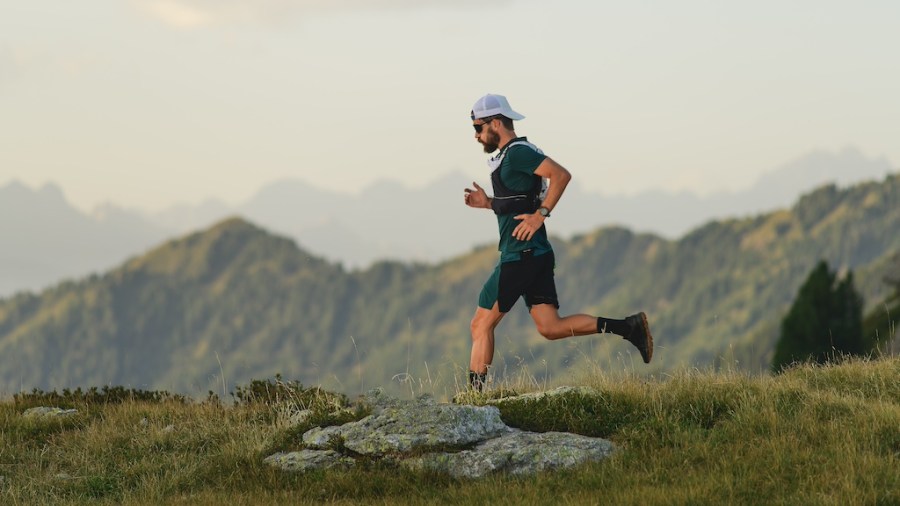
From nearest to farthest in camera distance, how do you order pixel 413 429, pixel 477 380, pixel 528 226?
1. pixel 413 429
2. pixel 528 226
3. pixel 477 380

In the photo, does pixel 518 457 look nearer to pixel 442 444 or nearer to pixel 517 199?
pixel 442 444

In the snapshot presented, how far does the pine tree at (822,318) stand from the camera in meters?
65.6

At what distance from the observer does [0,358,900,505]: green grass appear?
314 inches

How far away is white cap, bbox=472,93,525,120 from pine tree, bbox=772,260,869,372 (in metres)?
57.6

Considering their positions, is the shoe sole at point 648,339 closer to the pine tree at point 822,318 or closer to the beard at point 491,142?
the beard at point 491,142

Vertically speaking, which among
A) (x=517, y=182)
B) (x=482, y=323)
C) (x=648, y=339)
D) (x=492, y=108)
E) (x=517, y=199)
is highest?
(x=492, y=108)

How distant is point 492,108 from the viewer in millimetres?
11109

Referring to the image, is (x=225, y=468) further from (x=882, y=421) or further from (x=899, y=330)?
(x=899, y=330)

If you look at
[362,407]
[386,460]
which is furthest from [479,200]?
[386,460]

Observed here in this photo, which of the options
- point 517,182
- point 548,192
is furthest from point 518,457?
point 517,182

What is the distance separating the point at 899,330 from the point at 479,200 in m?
57.4

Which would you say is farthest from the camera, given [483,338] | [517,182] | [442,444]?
[483,338]

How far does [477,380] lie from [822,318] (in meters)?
61.6

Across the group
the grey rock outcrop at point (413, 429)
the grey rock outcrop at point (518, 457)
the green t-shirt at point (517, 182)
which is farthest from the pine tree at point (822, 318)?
the grey rock outcrop at point (518, 457)
